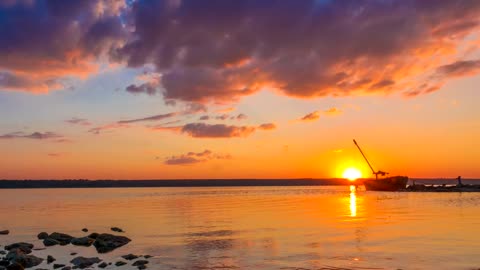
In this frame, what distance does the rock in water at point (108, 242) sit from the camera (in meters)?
43.4

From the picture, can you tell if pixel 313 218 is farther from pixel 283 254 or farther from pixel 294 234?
pixel 283 254

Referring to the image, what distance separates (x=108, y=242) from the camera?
45500 millimetres

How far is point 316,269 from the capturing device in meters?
31.2

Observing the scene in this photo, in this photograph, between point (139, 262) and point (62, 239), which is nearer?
point (139, 262)

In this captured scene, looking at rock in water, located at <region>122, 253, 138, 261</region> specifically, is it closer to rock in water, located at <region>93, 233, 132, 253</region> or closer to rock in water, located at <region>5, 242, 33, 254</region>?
rock in water, located at <region>93, 233, 132, 253</region>

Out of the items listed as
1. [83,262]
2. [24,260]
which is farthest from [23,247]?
[83,262]

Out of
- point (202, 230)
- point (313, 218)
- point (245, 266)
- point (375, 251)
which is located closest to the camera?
point (245, 266)

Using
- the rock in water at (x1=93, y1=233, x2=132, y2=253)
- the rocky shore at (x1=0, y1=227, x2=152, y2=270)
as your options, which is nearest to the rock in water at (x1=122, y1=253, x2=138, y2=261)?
the rocky shore at (x1=0, y1=227, x2=152, y2=270)

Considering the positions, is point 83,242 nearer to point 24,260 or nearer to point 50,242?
point 50,242

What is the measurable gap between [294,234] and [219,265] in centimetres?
1796

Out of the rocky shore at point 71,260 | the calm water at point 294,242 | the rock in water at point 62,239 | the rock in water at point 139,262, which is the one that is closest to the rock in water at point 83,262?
the rocky shore at point 71,260

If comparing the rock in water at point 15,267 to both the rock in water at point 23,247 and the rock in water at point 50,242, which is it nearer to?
the rock in water at point 23,247

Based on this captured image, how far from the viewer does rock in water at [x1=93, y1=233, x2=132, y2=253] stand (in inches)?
1709

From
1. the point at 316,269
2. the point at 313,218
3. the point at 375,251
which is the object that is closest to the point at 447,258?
the point at 375,251
